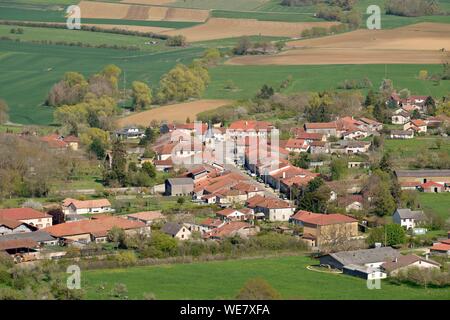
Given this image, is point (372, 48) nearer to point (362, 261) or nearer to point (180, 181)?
point (180, 181)

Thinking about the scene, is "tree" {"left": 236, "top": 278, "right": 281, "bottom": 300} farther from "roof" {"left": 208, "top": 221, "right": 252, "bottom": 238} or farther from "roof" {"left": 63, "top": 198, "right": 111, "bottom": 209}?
"roof" {"left": 63, "top": 198, "right": 111, "bottom": 209}

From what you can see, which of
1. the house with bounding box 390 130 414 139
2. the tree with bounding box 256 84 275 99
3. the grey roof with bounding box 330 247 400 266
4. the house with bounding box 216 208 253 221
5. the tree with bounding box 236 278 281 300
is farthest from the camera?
the tree with bounding box 256 84 275 99

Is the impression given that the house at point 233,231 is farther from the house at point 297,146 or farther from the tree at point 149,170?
the house at point 297,146

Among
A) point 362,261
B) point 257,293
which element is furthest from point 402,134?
point 257,293

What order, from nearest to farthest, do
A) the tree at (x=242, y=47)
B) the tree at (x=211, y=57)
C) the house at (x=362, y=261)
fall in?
1. the house at (x=362, y=261)
2. the tree at (x=211, y=57)
3. the tree at (x=242, y=47)

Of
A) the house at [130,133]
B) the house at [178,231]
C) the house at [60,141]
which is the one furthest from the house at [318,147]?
the house at [178,231]

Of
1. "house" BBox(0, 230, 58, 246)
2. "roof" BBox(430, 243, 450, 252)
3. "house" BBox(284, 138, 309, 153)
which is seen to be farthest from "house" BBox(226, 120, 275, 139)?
"roof" BBox(430, 243, 450, 252)

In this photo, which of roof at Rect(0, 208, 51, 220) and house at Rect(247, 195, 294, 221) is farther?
house at Rect(247, 195, 294, 221)

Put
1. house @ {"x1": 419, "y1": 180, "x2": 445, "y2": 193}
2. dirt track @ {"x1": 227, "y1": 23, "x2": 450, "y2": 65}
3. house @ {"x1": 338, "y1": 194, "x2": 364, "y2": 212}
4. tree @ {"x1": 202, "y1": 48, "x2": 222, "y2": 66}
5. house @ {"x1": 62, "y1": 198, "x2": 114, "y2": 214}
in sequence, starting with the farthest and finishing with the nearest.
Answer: dirt track @ {"x1": 227, "y1": 23, "x2": 450, "y2": 65}
tree @ {"x1": 202, "y1": 48, "x2": 222, "y2": 66}
house @ {"x1": 419, "y1": 180, "x2": 445, "y2": 193}
house @ {"x1": 338, "y1": 194, "x2": 364, "y2": 212}
house @ {"x1": 62, "y1": 198, "x2": 114, "y2": 214}
